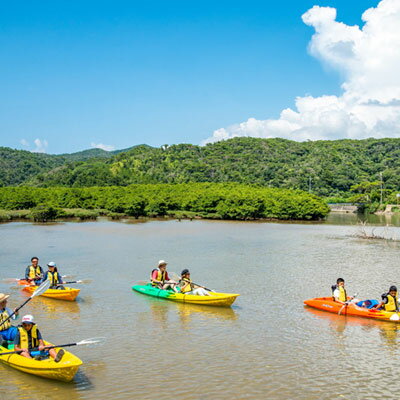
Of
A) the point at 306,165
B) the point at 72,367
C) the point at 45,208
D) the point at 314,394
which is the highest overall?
the point at 306,165

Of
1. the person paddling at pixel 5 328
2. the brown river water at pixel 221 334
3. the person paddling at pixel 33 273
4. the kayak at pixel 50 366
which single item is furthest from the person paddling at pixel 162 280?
the kayak at pixel 50 366

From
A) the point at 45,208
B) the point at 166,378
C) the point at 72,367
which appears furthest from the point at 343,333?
the point at 45,208

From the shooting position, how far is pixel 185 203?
65375 mm

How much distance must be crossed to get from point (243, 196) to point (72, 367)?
53.6 meters

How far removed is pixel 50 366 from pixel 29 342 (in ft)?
3.25

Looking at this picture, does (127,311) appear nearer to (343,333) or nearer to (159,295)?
(159,295)

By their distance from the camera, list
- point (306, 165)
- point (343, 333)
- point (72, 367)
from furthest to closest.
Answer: point (306, 165)
point (343, 333)
point (72, 367)

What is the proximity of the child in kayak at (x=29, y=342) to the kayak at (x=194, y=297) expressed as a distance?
21.7 ft

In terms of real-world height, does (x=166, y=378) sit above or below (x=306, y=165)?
below

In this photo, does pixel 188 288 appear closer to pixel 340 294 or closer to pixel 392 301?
pixel 340 294

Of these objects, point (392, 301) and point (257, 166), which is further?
point (257, 166)

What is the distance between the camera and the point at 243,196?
6200cm

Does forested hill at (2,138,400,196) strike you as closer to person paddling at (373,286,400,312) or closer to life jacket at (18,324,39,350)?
person paddling at (373,286,400,312)

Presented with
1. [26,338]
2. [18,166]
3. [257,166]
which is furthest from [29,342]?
[18,166]
